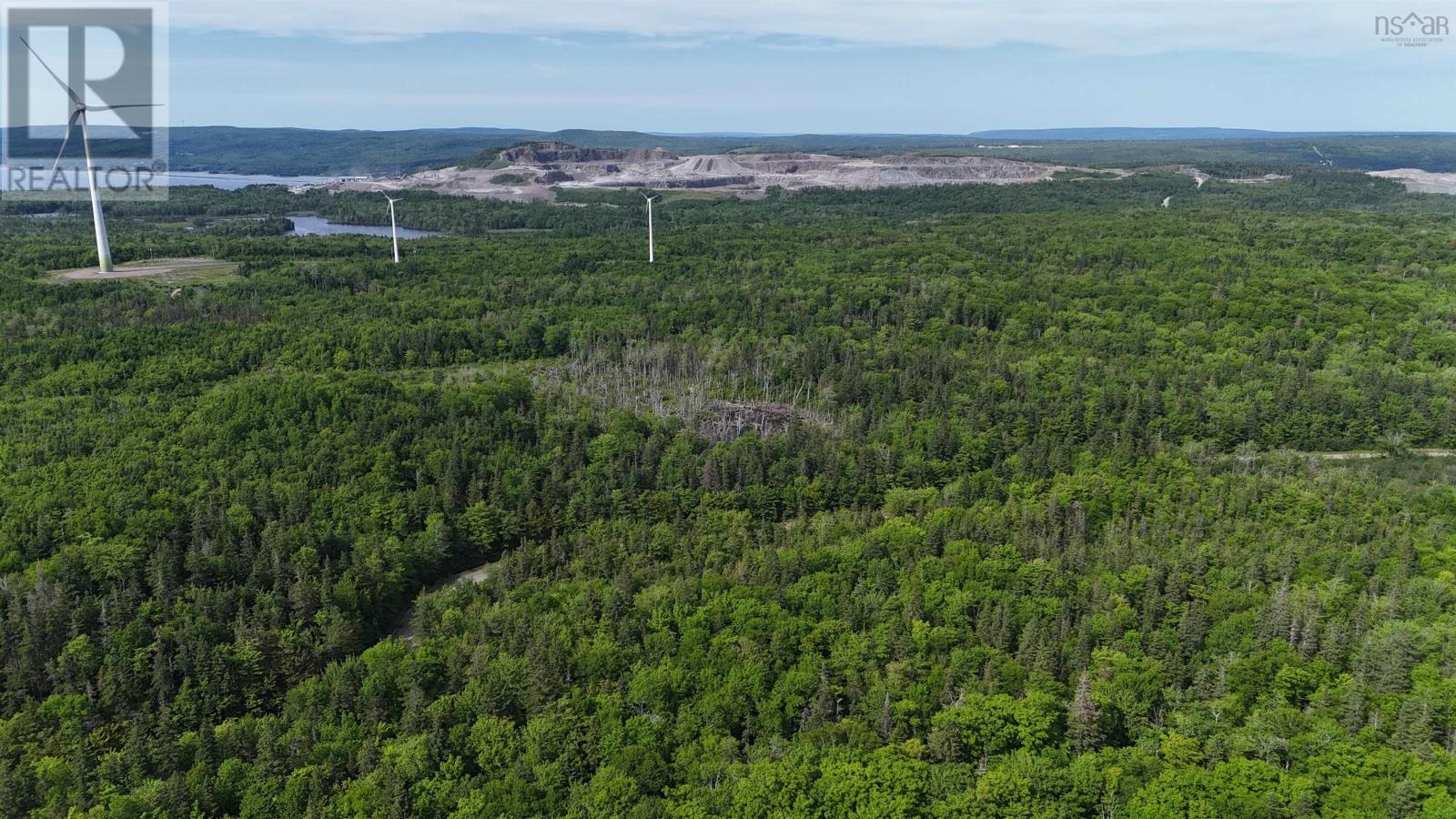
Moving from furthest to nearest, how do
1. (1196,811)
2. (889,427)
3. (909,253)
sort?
1. (909,253)
2. (889,427)
3. (1196,811)

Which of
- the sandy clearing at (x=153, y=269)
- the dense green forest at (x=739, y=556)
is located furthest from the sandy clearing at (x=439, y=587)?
the sandy clearing at (x=153, y=269)

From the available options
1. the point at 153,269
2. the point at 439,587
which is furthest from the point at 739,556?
the point at 153,269

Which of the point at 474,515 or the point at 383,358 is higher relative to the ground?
the point at 383,358

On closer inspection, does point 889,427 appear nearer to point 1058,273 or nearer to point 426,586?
point 426,586

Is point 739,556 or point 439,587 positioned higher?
point 739,556

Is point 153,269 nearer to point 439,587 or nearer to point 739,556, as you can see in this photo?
point 439,587

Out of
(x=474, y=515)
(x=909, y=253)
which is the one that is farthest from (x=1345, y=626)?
(x=909, y=253)

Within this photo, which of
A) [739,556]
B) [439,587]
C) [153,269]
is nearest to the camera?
[739,556]

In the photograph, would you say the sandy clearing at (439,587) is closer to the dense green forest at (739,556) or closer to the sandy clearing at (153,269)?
the dense green forest at (739,556)

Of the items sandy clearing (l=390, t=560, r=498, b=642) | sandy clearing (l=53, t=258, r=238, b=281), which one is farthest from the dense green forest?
sandy clearing (l=53, t=258, r=238, b=281)
